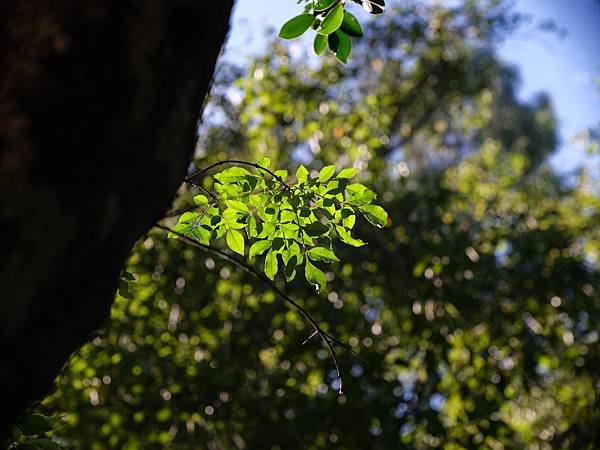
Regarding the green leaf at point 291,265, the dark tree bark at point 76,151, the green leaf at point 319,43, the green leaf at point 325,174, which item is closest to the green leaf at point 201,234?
the green leaf at point 291,265

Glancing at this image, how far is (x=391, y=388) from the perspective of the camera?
15.5 feet

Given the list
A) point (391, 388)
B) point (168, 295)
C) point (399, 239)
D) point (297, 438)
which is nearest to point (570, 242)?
point (399, 239)

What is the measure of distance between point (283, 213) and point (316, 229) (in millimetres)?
131

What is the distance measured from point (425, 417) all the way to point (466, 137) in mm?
12555

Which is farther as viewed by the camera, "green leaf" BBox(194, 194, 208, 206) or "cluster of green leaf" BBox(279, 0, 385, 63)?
"green leaf" BBox(194, 194, 208, 206)

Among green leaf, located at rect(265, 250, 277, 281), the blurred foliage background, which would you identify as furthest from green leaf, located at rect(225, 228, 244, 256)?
the blurred foliage background

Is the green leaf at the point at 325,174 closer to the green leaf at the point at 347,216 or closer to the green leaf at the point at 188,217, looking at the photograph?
the green leaf at the point at 347,216

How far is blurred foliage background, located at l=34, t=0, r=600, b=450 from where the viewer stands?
15.3 feet

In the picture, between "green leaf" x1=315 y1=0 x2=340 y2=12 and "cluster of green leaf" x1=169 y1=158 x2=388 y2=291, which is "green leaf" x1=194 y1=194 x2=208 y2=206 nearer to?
"cluster of green leaf" x1=169 y1=158 x2=388 y2=291

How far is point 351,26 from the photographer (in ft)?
5.82

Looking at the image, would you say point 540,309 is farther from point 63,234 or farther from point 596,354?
point 63,234

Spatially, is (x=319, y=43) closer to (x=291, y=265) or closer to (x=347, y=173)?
(x=347, y=173)

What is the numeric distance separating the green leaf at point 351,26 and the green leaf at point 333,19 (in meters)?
0.10

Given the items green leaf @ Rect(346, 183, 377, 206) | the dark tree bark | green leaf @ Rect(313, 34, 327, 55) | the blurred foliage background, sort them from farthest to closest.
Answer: the blurred foliage background, green leaf @ Rect(346, 183, 377, 206), green leaf @ Rect(313, 34, 327, 55), the dark tree bark
